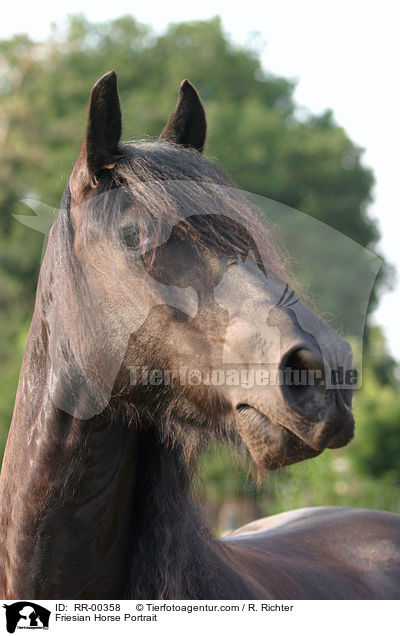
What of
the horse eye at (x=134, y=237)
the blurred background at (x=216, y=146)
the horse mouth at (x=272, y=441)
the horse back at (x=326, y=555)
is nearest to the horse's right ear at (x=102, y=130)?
the horse eye at (x=134, y=237)

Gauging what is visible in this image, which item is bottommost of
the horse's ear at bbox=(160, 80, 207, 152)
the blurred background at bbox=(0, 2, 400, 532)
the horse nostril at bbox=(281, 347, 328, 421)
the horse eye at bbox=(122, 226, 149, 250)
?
the horse nostril at bbox=(281, 347, 328, 421)

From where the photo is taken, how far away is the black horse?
169 centimetres

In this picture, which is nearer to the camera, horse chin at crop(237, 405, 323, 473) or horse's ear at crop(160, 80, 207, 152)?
horse chin at crop(237, 405, 323, 473)

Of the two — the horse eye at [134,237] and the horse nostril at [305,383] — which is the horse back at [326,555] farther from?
the horse eye at [134,237]

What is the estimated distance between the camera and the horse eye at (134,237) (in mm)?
1866

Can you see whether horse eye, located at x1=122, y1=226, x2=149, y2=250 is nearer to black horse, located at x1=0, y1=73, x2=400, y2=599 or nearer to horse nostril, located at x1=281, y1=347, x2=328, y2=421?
black horse, located at x1=0, y1=73, x2=400, y2=599

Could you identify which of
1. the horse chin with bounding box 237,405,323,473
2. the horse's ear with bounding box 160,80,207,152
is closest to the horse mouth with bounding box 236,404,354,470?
the horse chin with bounding box 237,405,323,473

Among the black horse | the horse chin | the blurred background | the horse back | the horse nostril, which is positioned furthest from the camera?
the blurred background

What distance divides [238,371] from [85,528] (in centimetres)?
81

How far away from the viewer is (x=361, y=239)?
20078 mm

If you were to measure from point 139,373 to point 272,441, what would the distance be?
0.51 meters
